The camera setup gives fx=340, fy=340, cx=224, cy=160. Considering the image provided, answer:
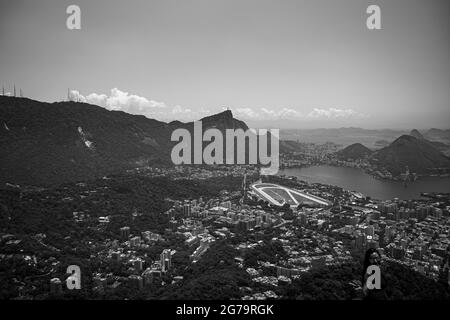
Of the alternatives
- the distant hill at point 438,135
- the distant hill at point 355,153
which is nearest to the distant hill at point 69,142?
the distant hill at point 355,153

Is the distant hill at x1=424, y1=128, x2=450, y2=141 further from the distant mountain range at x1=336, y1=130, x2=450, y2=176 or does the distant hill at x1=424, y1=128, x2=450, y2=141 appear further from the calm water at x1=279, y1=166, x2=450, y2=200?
the calm water at x1=279, y1=166, x2=450, y2=200

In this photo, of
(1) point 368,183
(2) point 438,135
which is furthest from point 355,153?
(1) point 368,183

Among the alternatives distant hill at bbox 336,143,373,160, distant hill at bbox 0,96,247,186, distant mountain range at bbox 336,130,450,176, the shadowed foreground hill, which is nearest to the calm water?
distant mountain range at bbox 336,130,450,176

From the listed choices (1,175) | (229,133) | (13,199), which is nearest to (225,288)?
(13,199)

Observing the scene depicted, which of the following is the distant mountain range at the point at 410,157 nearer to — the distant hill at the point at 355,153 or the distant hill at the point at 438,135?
the distant hill at the point at 438,135

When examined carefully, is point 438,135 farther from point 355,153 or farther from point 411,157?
point 411,157

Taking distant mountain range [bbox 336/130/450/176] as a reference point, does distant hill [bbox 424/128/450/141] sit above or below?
above
